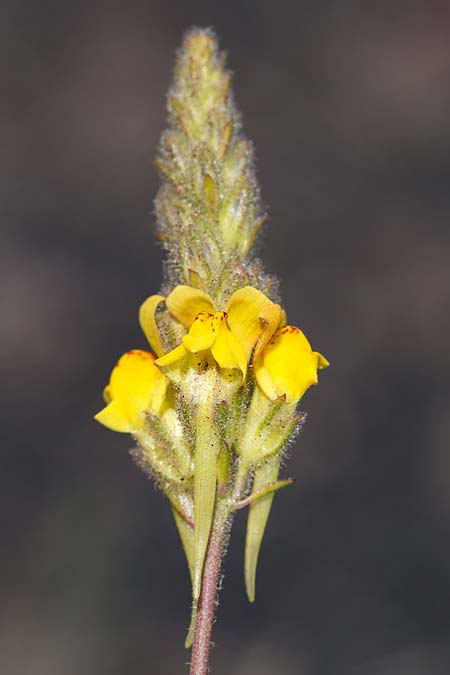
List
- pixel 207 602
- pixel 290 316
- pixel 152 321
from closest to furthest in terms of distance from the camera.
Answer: pixel 207 602, pixel 152 321, pixel 290 316

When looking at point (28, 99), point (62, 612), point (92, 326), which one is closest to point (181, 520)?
point (62, 612)

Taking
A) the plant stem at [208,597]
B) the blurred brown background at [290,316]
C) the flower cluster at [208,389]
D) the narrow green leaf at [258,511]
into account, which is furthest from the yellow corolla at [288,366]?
the blurred brown background at [290,316]

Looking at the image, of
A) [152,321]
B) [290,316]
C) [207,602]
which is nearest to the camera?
[207,602]

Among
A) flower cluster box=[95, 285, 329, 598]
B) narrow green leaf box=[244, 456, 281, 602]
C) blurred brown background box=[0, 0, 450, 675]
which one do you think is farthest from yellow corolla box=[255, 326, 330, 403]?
blurred brown background box=[0, 0, 450, 675]

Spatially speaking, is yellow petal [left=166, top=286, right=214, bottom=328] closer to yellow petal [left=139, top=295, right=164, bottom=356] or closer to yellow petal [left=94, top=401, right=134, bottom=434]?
yellow petal [left=139, top=295, right=164, bottom=356]

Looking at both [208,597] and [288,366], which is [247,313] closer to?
[288,366]

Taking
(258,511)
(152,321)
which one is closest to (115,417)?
(152,321)
